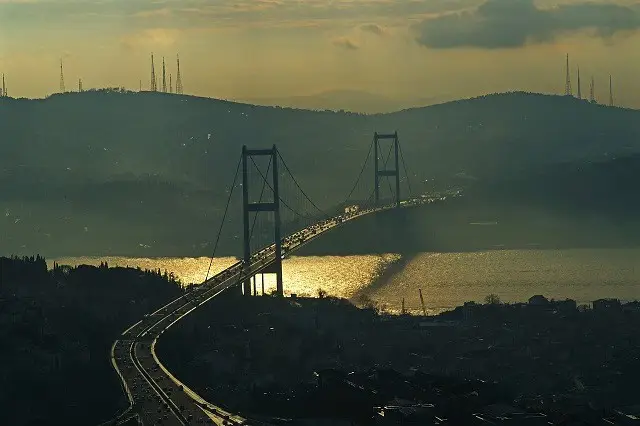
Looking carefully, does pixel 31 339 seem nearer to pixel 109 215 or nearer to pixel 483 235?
pixel 483 235

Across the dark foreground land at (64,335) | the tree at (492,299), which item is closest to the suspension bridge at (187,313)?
the dark foreground land at (64,335)

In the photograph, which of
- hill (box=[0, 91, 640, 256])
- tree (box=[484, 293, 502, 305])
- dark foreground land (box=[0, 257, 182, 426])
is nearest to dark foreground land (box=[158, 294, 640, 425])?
dark foreground land (box=[0, 257, 182, 426])

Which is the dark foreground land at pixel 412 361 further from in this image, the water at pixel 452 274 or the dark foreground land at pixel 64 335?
the water at pixel 452 274

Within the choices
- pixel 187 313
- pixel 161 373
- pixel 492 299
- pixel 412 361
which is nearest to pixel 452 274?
pixel 492 299

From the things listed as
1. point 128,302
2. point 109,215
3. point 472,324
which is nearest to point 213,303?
point 128,302

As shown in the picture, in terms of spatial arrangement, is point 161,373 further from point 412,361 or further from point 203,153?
point 203,153

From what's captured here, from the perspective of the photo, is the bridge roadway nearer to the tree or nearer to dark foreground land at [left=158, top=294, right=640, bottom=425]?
dark foreground land at [left=158, top=294, right=640, bottom=425]
